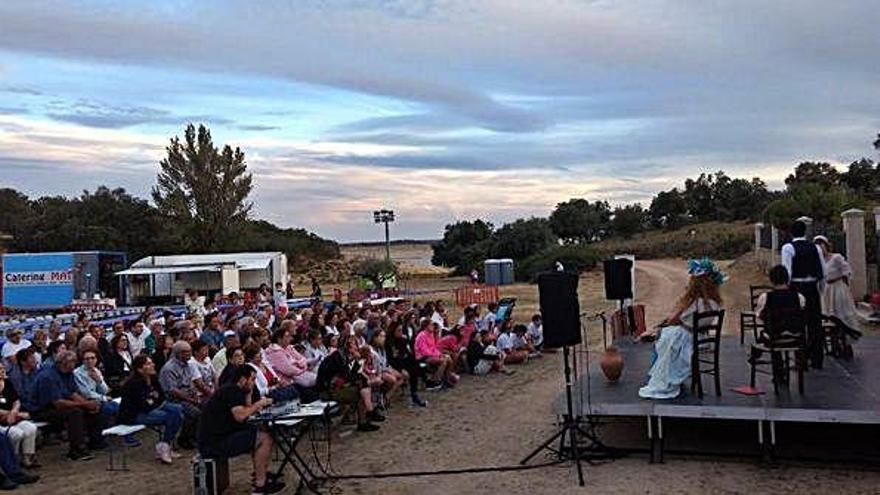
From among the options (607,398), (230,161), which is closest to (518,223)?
(230,161)

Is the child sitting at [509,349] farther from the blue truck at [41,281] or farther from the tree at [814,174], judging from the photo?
the tree at [814,174]

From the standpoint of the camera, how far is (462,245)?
6019 centimetres

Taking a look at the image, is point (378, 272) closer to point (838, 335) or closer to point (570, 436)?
point (838, 335)

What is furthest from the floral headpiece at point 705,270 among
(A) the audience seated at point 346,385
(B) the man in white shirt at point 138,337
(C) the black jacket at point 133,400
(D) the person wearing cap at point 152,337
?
(B) the man in white shirt at point 138,337

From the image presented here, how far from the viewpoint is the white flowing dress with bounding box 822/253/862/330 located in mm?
9461

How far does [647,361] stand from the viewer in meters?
10.2

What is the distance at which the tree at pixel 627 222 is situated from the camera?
73000 millimetres

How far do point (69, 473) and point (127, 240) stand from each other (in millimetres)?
44270

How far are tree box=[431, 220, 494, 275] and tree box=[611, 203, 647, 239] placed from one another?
1723 centimetres

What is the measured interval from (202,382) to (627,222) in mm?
67397

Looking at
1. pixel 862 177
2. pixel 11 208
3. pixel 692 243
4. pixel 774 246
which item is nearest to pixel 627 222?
pixel 692 243

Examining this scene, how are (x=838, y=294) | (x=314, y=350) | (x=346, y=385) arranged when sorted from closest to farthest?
(x=346, y=385)
(x=838, y=294)
(x=314, y=350)

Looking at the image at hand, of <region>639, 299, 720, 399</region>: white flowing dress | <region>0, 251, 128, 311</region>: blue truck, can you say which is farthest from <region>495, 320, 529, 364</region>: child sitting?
<region>0, 251, 128, 311</region>: blue truck

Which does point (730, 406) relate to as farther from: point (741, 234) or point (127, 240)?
point (741, 234)
